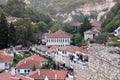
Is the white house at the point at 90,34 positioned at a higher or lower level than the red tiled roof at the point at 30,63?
higher

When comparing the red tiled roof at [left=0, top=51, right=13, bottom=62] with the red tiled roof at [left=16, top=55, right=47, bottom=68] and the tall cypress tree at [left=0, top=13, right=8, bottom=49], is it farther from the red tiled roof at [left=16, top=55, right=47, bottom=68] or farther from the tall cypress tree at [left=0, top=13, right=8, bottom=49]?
the tall cypress tree at [left=0, top=13, right=8, bottom=49]

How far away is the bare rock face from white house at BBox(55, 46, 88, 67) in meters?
24.2

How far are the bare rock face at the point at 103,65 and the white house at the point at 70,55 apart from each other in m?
24.2

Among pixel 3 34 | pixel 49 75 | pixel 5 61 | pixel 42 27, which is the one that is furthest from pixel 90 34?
pixel 49 75

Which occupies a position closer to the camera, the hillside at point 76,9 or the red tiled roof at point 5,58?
the red tiled roof at point 5,58

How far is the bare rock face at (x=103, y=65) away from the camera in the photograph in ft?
26.0

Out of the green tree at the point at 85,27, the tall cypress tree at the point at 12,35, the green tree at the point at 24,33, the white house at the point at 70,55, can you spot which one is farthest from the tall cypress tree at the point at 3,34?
the green tree at the point at 85,27

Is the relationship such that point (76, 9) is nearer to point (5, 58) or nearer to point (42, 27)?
point (42, 27)

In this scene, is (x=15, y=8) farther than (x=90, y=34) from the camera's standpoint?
Yes

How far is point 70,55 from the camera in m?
36.6

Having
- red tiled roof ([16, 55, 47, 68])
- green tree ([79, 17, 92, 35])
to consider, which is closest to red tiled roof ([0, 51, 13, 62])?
red tiled roof ([16, 55, 47, 68])

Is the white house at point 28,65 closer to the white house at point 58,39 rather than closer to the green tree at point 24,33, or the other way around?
the green tree at point 24,33

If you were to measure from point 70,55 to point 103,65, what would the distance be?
2825 cm

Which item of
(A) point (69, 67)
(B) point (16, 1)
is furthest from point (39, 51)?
(B) point (16, 1)
